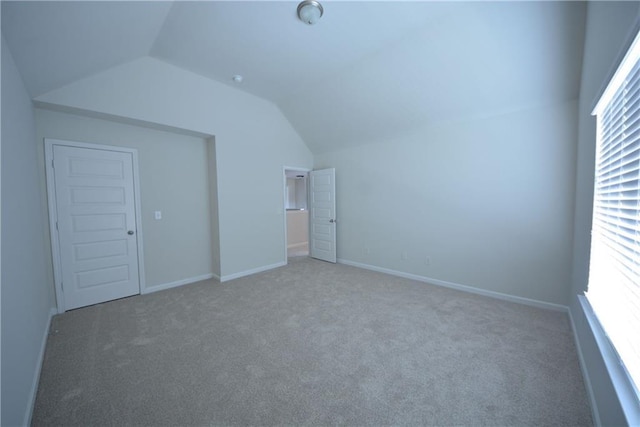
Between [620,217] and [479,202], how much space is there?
1.97m

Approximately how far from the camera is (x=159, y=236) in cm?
355

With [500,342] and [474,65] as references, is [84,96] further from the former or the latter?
[500,342]

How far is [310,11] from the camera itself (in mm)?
2166

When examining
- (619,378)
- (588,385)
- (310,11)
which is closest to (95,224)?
(310,11)

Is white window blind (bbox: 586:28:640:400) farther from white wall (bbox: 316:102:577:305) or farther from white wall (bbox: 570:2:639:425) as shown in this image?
white wall (bbox: 316:102:577:305)

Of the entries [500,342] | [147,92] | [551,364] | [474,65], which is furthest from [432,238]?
[147,92]

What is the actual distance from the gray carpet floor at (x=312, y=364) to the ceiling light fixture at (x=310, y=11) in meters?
3.03

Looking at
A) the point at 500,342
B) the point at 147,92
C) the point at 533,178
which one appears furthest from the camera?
the point at 147,92

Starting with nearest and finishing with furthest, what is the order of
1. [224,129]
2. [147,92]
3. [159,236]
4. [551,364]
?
[551,364]
[147,92]
[159,236]
[224,129]

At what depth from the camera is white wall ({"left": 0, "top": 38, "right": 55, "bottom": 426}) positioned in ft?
4.18

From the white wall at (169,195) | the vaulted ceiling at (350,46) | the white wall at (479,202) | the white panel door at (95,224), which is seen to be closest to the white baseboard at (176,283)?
the white wall at (169,195)

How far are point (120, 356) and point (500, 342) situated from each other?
3.35m

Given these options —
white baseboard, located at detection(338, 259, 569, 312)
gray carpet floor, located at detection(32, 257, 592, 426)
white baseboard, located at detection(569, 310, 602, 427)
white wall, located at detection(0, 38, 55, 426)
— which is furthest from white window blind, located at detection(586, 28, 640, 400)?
white wall, located at detection(0, 38, 55, 426)

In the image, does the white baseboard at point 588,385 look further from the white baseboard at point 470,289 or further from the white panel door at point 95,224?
the white panel door at point 95,224
